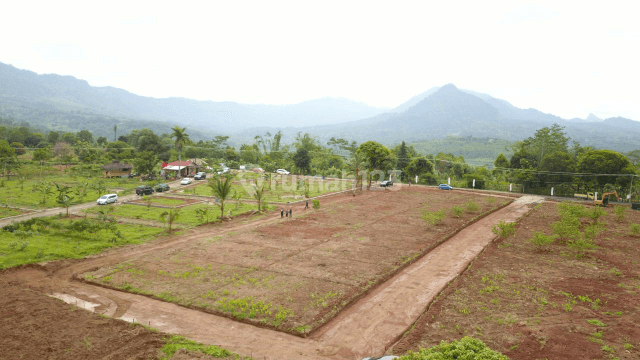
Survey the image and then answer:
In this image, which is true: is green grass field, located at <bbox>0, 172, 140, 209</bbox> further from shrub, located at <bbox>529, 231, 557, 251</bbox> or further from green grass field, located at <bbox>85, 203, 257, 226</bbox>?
shrub, located at <bbox>529, 231, 557, 251</bbox>

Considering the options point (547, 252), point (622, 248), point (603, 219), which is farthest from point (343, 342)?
point (603, 219)

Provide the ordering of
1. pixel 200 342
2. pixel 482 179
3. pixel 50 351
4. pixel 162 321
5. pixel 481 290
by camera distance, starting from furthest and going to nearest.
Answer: pixel 482 179
pixel 481 290
pixel 162 321
pixel 200 342
pixel 50 351

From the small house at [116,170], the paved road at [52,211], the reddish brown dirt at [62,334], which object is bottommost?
the reddish brown dirt at [62,334]

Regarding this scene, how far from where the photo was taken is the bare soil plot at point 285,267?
13.9 m

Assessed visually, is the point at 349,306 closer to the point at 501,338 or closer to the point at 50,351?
the point at 501,338

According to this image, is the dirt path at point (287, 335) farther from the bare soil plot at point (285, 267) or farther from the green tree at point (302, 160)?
the green tree at point (302, 160)

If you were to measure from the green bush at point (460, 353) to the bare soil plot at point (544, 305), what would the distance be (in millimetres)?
2244

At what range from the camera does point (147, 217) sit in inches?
1139

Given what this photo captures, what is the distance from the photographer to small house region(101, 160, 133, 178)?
54.1 metres

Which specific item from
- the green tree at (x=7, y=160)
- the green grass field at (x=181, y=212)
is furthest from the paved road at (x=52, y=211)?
the green tree at (x=7, y=160)

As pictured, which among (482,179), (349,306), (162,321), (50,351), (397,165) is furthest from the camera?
(397,165)

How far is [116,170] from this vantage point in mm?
54875

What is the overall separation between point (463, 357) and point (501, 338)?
412 cm

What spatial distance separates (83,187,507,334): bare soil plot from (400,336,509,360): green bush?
4598 millimetres
